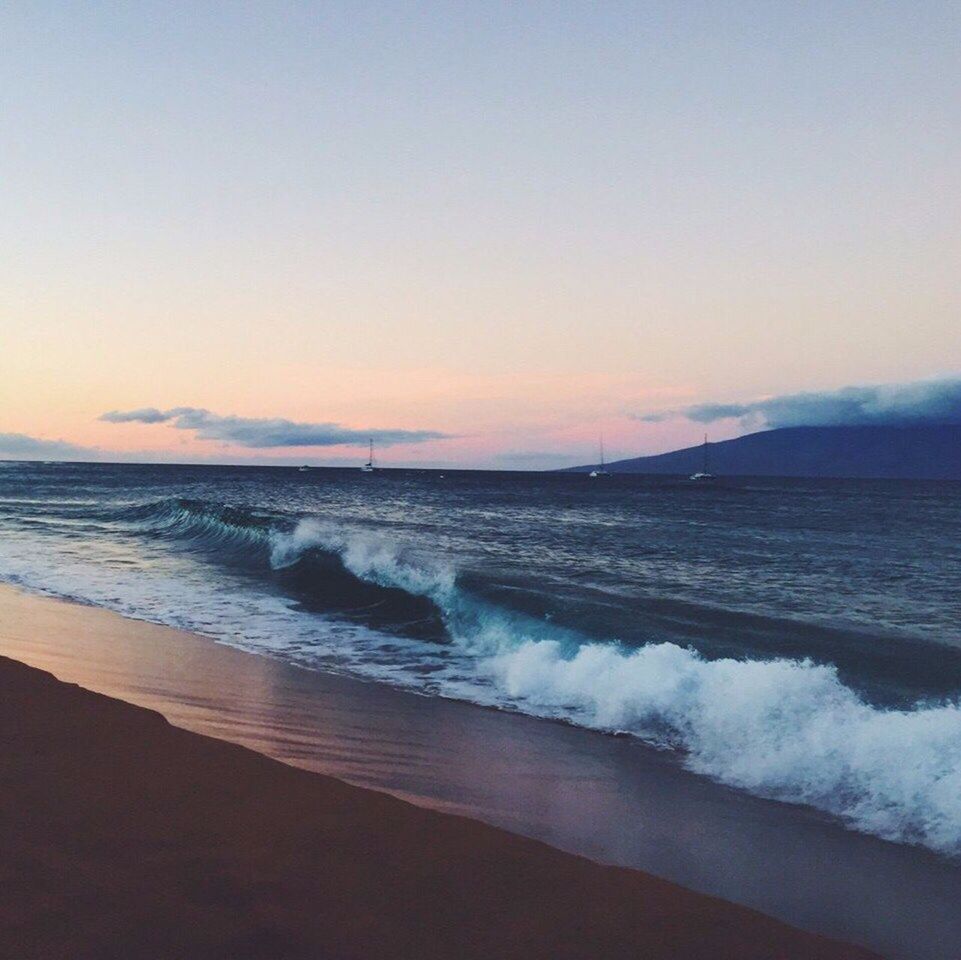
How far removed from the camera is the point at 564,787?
20.2 feet

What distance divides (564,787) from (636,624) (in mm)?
6932

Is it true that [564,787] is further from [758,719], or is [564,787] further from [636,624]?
[636,624]

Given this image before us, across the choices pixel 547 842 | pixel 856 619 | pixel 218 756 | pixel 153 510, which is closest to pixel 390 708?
pixel 218 756

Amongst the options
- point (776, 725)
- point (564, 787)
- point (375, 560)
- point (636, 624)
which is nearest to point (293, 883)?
point (564, 787)

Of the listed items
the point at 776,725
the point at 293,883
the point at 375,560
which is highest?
the point at 293,883

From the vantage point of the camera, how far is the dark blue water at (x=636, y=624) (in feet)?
23.1

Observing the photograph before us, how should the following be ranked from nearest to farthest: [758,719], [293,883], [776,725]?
1. [293,883]
2. [776,725]
3. [758,719]

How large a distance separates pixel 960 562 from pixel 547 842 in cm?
2459

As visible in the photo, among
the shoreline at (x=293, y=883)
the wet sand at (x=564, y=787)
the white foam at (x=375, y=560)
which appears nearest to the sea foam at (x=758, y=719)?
the wet sand at (x=564, y=787)

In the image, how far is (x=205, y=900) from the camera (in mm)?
3658

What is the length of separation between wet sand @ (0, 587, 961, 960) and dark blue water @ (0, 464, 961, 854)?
595 mm

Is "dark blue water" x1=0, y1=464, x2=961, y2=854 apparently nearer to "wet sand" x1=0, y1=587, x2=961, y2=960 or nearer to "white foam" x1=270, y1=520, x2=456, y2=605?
"white foam" x1=270, y1=520, x2=456, y2=605

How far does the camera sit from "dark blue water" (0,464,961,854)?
23.1ft

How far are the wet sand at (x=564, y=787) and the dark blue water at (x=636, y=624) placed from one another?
1.95 feet
